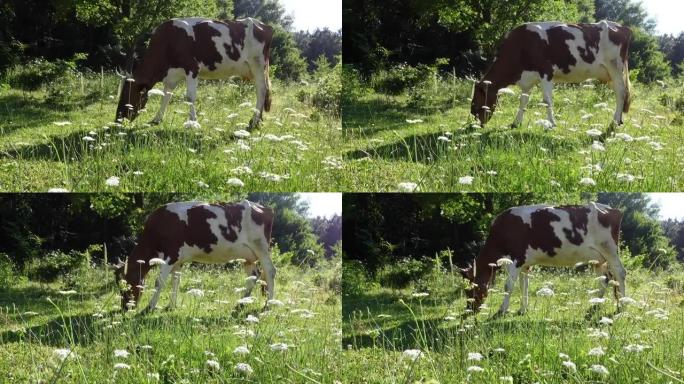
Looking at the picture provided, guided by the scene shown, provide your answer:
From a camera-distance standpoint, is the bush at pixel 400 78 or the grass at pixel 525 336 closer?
the grass at pixel 525 336

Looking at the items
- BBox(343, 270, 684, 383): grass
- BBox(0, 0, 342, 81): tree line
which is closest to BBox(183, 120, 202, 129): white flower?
BBox(0, 0, 342, 81): tree line

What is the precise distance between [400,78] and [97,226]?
3.62 metres

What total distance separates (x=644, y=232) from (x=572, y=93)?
177 cm

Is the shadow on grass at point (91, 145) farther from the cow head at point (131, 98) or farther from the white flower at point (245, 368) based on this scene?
the white flower at point (245, 368)

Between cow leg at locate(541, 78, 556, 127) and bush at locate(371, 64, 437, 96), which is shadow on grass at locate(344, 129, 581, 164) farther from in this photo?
bush at locate(371, 64, 437, 96)

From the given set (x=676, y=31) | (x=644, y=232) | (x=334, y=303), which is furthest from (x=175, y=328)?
(x=676, y=31)

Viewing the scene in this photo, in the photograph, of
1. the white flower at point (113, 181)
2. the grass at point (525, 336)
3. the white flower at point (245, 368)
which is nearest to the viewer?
the white flower at point (245, 368)

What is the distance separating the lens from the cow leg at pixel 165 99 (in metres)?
9.31

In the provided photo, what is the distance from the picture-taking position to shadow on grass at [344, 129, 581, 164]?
8.65 meters

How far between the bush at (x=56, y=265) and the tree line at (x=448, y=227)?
2713 mm

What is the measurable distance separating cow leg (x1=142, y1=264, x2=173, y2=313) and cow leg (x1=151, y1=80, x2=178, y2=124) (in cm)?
165

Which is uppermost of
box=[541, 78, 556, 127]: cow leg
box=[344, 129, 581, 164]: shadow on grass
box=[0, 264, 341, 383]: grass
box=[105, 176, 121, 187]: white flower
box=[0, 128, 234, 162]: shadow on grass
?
box=[541, 78, 556, 127]: cow leg

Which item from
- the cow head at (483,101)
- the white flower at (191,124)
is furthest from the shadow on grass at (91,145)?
the cow head at (483,101)

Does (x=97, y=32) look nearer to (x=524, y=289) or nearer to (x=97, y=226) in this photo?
(x=97, y=226)
